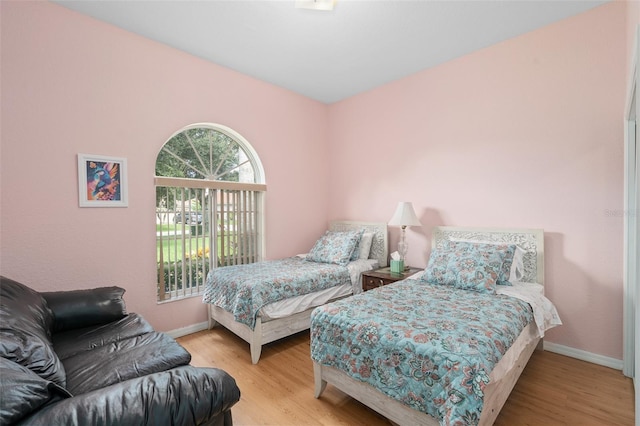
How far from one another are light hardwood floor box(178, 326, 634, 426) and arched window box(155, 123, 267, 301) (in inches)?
35.8

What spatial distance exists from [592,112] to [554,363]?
2.04 m

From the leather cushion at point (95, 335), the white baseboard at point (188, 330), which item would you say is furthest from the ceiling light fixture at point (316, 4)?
the white baseboard at point (188, 330)

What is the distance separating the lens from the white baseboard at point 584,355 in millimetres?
2295

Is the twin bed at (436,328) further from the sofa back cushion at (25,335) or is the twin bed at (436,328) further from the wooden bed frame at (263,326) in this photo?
the sofa back cushion at (25,335)

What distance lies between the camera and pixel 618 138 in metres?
2.27

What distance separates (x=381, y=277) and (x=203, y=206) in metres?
2.05

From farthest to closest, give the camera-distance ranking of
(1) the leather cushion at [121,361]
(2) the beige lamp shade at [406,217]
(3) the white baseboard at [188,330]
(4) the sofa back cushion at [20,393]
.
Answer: (2) the beige lamp shade at [406,217] < (3) the white baseboard at [188,330] < (1) the leather cushion at [121,361] < (4) the sofa back cushion at [20,393]

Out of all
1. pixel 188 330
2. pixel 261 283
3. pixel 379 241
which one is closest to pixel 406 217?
pixel 379 241

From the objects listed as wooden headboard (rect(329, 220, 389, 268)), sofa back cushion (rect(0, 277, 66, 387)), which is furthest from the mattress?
sofa back cushion (rect(0, 277, 66, 387))

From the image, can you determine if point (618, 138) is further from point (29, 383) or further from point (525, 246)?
point (29, 383)

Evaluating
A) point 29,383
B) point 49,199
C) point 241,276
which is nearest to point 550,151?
point 241,276

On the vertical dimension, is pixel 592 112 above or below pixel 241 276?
above

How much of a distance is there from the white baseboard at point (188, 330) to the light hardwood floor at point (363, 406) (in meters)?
0.46

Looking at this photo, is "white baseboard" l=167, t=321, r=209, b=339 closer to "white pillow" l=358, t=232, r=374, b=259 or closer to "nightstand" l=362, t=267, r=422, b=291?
"nightstand" l=362, t=267, r=422, b=291
